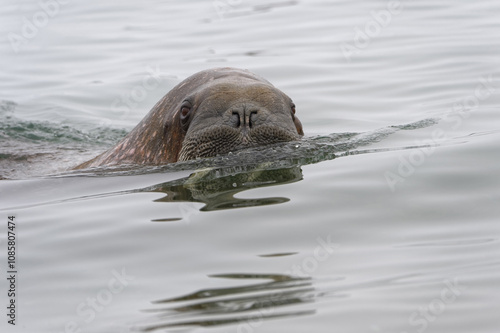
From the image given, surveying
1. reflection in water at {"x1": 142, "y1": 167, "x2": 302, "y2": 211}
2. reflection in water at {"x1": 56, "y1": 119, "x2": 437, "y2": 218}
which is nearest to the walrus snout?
reflection in water at {"x1": 56, "y1": 119, "x2": 437, "y2": 218}

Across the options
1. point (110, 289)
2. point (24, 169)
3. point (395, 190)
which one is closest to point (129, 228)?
point (110, 289)

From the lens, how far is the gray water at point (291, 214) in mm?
4184

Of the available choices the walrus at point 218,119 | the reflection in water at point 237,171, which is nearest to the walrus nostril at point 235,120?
the walrus at point 218,119

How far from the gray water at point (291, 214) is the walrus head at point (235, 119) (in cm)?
14

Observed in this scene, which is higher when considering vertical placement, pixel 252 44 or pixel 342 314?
pixel 252 44

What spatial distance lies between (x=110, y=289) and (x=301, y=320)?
1150 millimetres

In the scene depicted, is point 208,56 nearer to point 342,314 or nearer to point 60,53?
point 60,53

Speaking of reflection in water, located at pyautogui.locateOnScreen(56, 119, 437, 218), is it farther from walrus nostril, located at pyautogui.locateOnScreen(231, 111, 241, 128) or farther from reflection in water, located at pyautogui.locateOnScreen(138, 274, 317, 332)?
reflection in water, located at pyautogui.locateOnScreen(138, 274, 317, 332)

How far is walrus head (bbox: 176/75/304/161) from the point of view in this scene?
6914mm

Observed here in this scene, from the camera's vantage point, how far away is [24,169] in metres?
8.89

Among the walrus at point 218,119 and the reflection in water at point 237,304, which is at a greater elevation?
the walrus at point 218,119

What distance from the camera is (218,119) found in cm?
696

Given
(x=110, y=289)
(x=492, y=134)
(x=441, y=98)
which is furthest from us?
(x=441, y=98)

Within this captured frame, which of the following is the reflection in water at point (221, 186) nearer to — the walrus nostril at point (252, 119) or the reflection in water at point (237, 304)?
the walrus nostril at point (252, 119)
